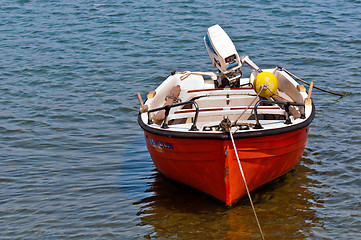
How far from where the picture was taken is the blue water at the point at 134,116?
775cm

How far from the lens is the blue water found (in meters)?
7.75

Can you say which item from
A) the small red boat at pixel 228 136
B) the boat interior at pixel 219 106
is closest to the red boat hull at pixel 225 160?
the small red boat at pixel 228 136

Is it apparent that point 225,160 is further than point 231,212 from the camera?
No

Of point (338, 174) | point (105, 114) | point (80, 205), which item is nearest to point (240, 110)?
point (338, 174)

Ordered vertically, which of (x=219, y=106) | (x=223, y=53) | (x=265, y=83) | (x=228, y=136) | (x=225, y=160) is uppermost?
(x=223, y=53)

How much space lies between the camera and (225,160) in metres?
7.33

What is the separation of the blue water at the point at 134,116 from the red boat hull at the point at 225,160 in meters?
0.35

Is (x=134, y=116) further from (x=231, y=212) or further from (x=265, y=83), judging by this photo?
(x=231, y=212)

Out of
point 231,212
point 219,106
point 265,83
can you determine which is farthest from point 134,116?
point 231,212

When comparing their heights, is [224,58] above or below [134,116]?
above

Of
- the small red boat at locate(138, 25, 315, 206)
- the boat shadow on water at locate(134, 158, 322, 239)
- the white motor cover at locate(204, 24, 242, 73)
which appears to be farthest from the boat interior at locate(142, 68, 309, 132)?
the boat shadow on water at locate(134, 158, 322, 239)

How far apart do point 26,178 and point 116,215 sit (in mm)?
2075

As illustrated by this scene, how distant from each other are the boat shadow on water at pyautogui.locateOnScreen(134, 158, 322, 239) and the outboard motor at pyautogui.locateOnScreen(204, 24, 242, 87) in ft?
6.50

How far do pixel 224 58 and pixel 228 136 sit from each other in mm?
2755
